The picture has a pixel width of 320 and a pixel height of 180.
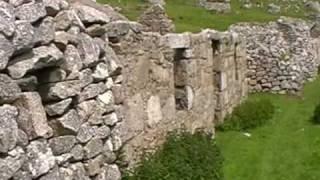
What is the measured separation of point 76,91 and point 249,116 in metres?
12.3

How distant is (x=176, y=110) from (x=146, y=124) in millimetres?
2652

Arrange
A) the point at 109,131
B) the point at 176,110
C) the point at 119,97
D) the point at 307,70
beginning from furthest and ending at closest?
the point at 307,70, the point at 176,110, the point at 119,97, the point at 109,131

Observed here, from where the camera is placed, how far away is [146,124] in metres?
11.8

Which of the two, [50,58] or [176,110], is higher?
[50,58]

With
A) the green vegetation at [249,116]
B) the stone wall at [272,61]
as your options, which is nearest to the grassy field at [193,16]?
the stone wall at [272,61]

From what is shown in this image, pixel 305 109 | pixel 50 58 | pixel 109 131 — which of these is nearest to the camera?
pixel 50 58

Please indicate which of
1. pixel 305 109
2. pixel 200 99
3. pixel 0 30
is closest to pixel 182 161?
pixel 200 99

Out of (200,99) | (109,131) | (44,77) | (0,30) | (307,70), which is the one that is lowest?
(307,70)

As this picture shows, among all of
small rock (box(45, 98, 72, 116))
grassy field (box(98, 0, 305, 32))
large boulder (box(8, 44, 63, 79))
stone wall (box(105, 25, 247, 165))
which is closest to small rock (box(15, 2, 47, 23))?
large boulder (box(8, 44, 63, 79))

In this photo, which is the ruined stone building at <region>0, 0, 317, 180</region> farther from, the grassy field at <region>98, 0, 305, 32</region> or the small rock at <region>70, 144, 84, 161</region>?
the grassy field at <region>98, 0, 305, 32</region>

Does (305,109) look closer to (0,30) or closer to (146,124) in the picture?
(146,124)

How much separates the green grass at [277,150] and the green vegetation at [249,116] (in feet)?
0.77

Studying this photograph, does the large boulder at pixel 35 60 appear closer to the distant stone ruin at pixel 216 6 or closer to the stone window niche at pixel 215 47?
the stone window niche at pixel 215 47

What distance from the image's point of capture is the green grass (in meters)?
14.3
